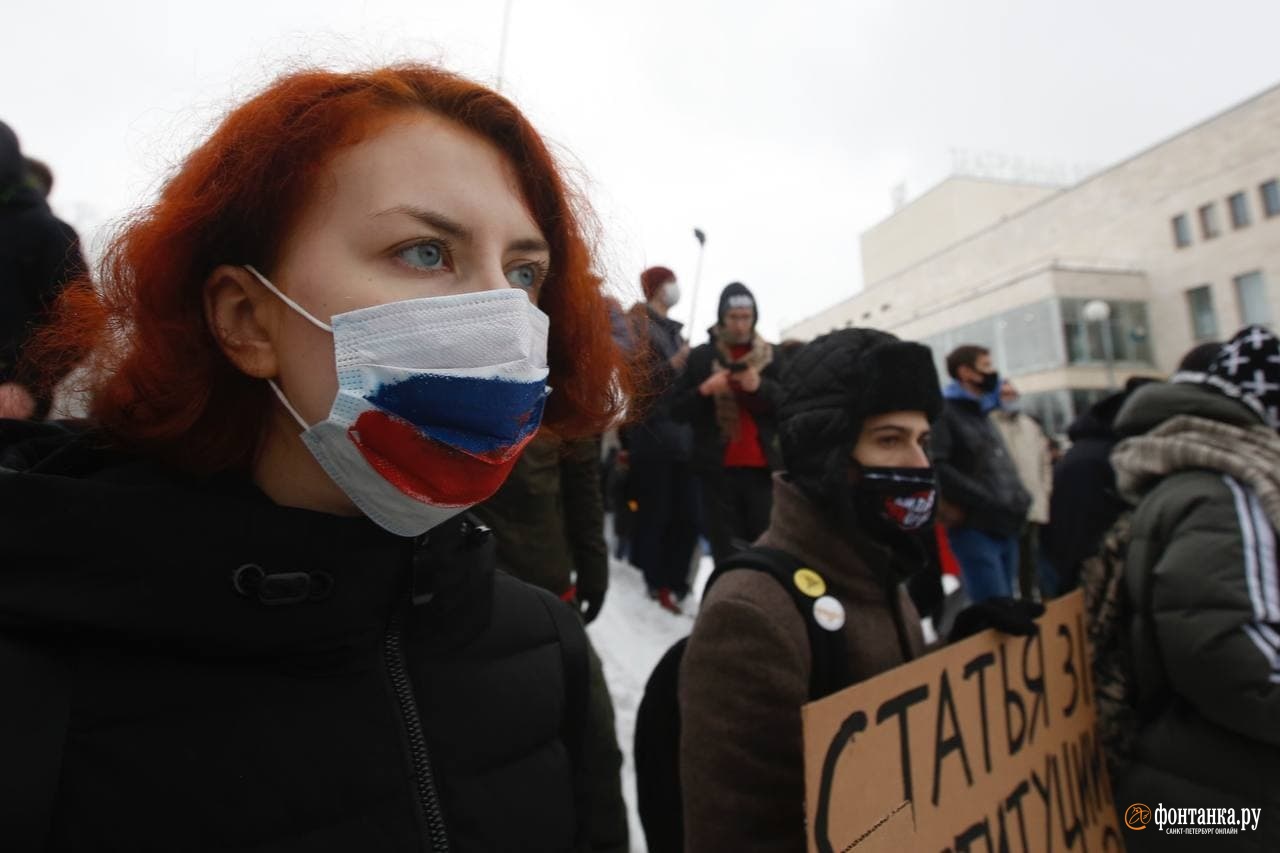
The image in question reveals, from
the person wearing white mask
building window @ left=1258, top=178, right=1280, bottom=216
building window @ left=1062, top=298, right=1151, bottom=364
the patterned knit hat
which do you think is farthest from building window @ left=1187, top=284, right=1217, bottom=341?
the patterned knit hat

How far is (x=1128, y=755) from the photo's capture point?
213cm

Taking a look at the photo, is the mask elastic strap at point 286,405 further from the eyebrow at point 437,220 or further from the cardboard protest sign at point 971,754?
the cardboard protest sign at point 971,754

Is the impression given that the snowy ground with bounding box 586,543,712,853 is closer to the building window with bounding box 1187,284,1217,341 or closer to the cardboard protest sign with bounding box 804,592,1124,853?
the cardboard protest sign with bounding box 804,592,1124,853

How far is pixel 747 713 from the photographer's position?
1588 millimetres

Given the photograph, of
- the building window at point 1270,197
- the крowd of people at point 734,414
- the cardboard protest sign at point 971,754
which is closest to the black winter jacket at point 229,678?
the cardboard protest sign at point 971,754

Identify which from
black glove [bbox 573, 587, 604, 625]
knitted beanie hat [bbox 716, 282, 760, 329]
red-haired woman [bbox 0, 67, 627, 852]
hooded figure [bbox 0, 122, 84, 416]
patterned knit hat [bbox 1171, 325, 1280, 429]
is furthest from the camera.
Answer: knitted beanie hat [bbox 716, 282, 760, 329]

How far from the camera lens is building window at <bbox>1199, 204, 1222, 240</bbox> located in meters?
29.0

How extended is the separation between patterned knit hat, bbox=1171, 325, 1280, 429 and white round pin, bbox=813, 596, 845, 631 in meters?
1.67

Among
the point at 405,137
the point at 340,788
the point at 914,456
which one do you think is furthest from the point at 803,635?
the point at 405,137

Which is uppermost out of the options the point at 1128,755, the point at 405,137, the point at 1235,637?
the point at 405,137

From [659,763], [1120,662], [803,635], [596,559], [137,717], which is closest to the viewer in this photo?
[137,717]

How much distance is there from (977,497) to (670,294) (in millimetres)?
2335

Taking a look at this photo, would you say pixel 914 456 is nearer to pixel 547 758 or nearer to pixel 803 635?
pixel 803 635

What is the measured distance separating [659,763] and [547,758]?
0.78m
